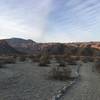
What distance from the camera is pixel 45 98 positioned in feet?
38.2

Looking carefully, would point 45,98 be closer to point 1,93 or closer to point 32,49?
point 1,93

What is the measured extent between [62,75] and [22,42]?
483ft

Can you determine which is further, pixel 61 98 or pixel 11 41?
pixel 11 41

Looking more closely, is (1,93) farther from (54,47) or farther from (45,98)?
(54,47)

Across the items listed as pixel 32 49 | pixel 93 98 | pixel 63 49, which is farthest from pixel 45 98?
pixel 32 49

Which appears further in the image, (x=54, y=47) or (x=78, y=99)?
(x=54, y=47)

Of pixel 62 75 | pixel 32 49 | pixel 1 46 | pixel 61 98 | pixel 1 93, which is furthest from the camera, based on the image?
pixel 32 49

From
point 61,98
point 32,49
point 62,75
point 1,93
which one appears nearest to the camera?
point 61,98

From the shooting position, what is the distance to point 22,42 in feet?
547

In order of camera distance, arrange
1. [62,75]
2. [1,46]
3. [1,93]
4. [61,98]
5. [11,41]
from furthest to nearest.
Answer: [11,41]
[1,46]
[62,75]
[1,93]
[61,98]

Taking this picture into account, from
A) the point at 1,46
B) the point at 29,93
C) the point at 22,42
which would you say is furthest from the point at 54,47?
the point at 29,93

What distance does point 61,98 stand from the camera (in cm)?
1162

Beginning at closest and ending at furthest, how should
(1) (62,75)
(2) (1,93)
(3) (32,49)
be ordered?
1. (2) (1,93)
2. (1) (62,75)
3. (3) (32,49)

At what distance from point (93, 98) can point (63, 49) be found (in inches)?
4235
